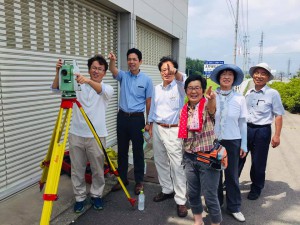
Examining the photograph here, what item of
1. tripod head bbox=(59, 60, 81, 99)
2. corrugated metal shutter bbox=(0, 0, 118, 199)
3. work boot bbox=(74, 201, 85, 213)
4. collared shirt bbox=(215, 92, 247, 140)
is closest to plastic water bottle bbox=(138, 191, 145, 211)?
work boot bbox=(74, 201, 85, 213)

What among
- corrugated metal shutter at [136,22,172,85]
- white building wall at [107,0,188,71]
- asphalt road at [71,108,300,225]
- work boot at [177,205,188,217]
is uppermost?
white building wall at [107,0,188,71]

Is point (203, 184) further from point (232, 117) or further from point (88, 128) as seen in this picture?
point (88, 128)

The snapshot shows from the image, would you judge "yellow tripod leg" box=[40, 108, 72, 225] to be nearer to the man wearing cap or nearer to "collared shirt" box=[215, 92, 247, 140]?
"collared shirt" box=[215, 92, 247, 140]

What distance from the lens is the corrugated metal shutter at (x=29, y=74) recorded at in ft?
12.0

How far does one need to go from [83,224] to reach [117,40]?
179 inches

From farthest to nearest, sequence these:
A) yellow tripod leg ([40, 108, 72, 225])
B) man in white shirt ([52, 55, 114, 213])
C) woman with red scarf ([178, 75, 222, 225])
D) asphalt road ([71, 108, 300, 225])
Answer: asphalt road ([71, 108, 300, 225]) → man in white shirt ([52, 55, 114, 213]) → woman with red scarf ([178, 75, 222, 225]) → yellow tripod leg ([40, 108, 72, 225])

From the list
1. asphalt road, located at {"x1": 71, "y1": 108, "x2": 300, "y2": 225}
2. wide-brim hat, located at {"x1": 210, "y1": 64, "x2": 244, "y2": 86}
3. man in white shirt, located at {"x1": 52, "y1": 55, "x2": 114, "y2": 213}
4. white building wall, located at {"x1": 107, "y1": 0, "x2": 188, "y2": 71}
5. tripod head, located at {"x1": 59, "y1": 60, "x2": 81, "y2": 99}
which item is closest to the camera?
tripod head, located at {"x1": 59, "y1": 60, "x2": 81, "y2": 99}

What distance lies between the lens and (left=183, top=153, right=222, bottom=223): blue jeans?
2.75 m

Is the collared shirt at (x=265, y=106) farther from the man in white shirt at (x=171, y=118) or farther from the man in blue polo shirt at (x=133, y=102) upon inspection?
the man in blue polo shirt at (x=133, y=102)

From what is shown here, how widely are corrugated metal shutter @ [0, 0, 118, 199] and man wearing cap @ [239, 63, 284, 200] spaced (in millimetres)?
3220

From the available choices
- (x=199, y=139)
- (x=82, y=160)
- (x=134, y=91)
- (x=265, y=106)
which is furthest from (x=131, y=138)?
(x=265, y=106)

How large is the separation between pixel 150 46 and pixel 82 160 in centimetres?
603

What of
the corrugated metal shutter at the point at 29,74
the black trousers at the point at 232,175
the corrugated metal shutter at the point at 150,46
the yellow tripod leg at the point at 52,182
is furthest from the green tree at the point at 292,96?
the yellow tripod leg at the point at 52,182

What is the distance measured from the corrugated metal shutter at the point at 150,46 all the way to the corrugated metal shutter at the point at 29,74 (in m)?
2.78
